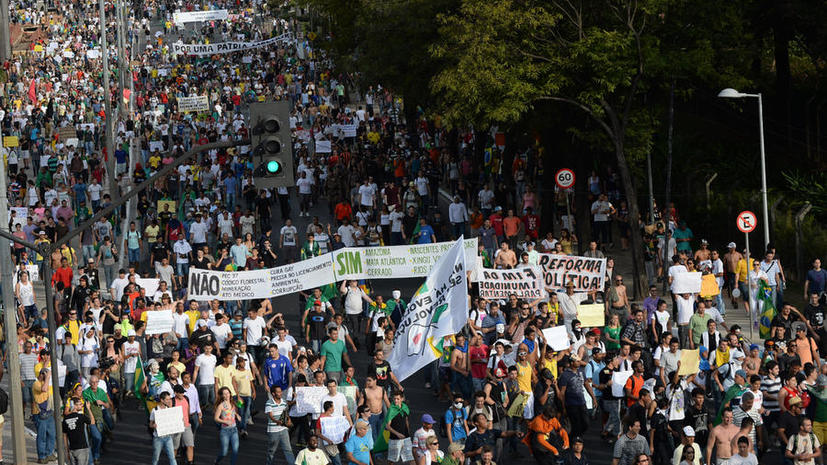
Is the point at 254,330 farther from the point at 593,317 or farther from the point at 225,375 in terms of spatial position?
the point at 593,317

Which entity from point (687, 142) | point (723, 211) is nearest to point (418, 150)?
point (687, 142)

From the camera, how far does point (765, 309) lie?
85.9 ft

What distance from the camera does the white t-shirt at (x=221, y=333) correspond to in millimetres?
24312

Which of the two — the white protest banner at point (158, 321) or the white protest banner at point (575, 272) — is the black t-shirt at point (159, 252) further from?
the white protest banner at point (575, 272)

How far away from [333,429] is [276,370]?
8.34ft

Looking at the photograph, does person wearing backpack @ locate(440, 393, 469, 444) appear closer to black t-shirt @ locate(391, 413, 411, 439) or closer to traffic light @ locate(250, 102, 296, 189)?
black t-shirt @ locate(391, 413, 411, 439)

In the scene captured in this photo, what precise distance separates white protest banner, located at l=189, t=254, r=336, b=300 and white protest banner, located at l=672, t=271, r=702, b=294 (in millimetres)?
5908

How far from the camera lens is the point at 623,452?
19.0 meters

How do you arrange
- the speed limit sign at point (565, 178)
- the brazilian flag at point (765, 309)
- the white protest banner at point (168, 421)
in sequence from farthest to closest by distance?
the speed limit sign at point (565, 178) → the brazilian flag at point (765, 309) → the white protest banner at point (168, 421)

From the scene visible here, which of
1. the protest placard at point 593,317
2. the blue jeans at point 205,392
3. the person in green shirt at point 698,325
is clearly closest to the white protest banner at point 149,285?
the blue jeans at point 205,392

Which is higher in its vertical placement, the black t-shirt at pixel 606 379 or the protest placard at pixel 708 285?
the protest placard at pixel 708 285

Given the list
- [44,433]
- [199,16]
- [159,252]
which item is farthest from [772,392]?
[199,16]

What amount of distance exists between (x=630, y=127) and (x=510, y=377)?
1324cm

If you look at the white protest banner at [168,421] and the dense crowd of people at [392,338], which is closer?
the dense crowd of people at [392,338]
